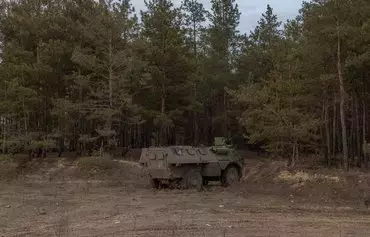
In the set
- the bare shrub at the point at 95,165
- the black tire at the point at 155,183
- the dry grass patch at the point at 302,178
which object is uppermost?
the bare shrub at the point at 95,165

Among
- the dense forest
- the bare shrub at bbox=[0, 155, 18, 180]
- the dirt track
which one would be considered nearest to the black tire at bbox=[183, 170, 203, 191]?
the dirt track

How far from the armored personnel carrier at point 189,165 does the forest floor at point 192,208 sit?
0.65 m

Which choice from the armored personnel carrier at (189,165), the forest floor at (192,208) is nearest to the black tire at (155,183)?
the armored personnel carrier at (189,165)

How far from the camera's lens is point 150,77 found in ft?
111

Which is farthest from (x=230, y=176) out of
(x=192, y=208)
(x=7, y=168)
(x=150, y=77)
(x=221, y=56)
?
(x=221, y=56)

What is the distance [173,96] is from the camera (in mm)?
40906

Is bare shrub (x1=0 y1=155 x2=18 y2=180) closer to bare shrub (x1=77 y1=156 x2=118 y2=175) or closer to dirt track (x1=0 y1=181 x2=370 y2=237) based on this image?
bare shrub (x1=77 y1=156 x2=118 y2=175)

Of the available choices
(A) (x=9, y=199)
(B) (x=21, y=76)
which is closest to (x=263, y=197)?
(A) (x=9, y=199)

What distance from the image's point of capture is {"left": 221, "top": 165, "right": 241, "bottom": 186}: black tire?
24.2 m

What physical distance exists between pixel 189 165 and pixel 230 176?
263 centimetres

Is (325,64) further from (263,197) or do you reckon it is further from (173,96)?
(173,96)

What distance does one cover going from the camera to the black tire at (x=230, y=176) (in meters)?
24.2

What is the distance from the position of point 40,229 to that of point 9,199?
768 cm

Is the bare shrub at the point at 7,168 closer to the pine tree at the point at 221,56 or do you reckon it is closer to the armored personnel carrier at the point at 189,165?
the armored personnel carrier at the point at 189,165
